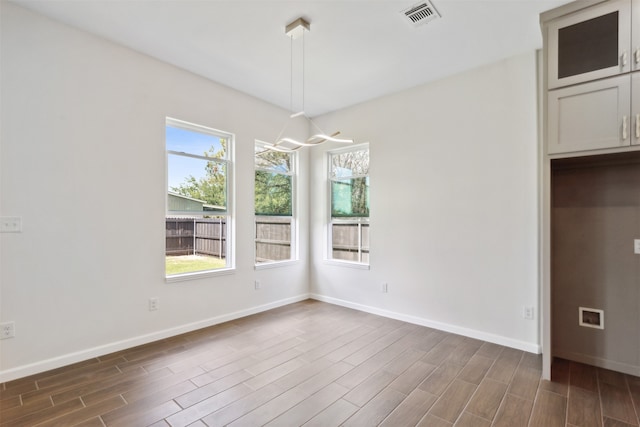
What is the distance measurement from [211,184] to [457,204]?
2936 millimetres

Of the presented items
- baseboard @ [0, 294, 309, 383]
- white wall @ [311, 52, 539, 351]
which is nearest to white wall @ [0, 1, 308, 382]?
baseboard @ [0, 294, 309, 383]

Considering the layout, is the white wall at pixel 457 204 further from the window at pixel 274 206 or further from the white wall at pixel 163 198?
the window at pixel 274 206

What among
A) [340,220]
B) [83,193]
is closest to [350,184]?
[340,220]

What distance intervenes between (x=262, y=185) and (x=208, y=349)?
2220 millimetres

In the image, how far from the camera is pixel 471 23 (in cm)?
261

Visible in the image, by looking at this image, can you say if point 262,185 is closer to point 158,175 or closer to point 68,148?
point 158,175

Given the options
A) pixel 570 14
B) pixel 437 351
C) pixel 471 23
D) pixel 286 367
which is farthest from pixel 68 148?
pixel 570 14

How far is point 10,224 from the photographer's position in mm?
2398

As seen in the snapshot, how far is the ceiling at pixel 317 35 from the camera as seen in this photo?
7.97 feet

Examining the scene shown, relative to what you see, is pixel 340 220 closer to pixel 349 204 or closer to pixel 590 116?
pixel 349 204

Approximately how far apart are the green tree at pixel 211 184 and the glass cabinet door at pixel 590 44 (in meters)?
3.45

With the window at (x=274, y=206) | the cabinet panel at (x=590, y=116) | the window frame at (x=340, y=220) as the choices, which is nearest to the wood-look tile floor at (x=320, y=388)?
the window frame at (x=340, y=220)

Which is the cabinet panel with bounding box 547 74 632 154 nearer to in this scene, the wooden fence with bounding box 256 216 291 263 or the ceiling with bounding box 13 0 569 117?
the ceiling with bounding box 13 0 569 117

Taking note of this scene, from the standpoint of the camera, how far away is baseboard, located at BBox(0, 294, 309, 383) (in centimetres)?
243
